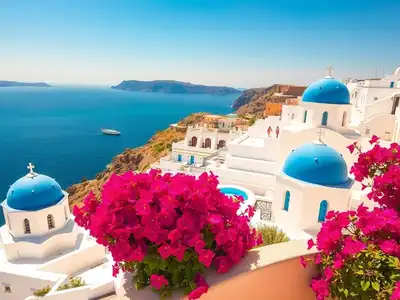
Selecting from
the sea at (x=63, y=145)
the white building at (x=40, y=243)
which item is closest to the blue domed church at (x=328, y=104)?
the white building at (x=40, y=243)

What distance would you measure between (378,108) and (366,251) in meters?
26.7

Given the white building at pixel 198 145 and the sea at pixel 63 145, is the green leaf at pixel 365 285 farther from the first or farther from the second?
the sea at pixel 63 145

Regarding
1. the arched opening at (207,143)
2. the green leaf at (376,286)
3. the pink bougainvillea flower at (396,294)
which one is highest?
the pink bougainvillea flower at (396,294)

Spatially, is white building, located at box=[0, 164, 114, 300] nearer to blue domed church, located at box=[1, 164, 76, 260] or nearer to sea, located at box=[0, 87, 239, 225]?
blue domed church, located at box=[1, 164, 76, 260]

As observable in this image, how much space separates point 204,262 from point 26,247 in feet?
38.3

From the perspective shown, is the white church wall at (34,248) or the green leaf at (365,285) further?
the white church wall at (34,248)

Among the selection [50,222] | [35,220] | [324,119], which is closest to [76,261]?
[50,222]

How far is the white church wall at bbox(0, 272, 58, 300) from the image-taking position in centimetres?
1006

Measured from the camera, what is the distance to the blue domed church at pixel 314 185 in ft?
30.3

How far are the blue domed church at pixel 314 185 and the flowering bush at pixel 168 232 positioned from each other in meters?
6.11

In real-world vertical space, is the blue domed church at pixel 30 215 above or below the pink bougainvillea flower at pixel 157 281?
below

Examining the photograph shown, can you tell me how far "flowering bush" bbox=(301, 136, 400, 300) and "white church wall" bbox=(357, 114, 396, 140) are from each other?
69.3 feet

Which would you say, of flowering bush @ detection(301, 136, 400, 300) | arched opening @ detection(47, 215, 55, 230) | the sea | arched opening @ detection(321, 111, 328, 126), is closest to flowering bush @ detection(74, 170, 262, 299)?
flowering bush @ detection(301, 136, 400, 300)

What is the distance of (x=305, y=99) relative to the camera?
1559 centimetres
